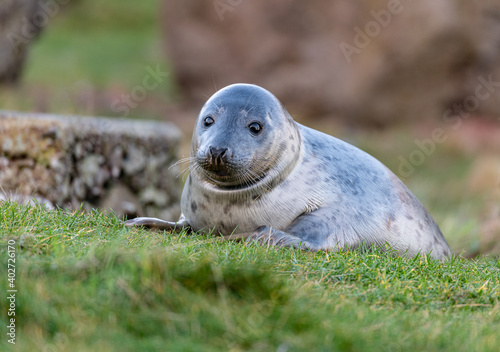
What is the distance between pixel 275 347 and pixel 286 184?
201 centimetres

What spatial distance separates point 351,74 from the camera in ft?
51.3

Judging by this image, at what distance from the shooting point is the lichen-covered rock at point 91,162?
23.5ft

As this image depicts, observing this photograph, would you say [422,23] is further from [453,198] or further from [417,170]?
[453,198]

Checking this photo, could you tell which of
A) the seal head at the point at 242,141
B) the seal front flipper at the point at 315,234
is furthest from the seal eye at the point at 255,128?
the seal front flipper at the point at 315,234

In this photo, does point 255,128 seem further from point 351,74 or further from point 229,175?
point 351,74

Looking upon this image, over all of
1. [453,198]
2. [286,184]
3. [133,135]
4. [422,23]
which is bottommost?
[453,198]

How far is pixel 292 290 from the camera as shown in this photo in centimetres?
336

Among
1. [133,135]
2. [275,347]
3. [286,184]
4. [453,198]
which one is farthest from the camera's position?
[453,198]

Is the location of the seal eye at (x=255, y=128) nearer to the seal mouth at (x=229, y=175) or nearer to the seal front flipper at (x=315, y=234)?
the seal mouth at (x=229, y=175)

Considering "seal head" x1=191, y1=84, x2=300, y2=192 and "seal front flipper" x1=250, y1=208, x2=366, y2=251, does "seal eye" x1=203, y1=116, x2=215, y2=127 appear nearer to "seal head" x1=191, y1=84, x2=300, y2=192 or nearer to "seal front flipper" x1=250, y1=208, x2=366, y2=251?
"seal head" x1=191, y1=84, x2=300, y2=192

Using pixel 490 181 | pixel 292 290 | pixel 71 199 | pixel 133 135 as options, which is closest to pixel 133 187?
pixel 133 135

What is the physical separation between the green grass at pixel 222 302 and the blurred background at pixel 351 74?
7.61 metres

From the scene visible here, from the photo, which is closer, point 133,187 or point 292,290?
point 292,290

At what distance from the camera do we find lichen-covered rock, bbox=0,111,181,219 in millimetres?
7176
